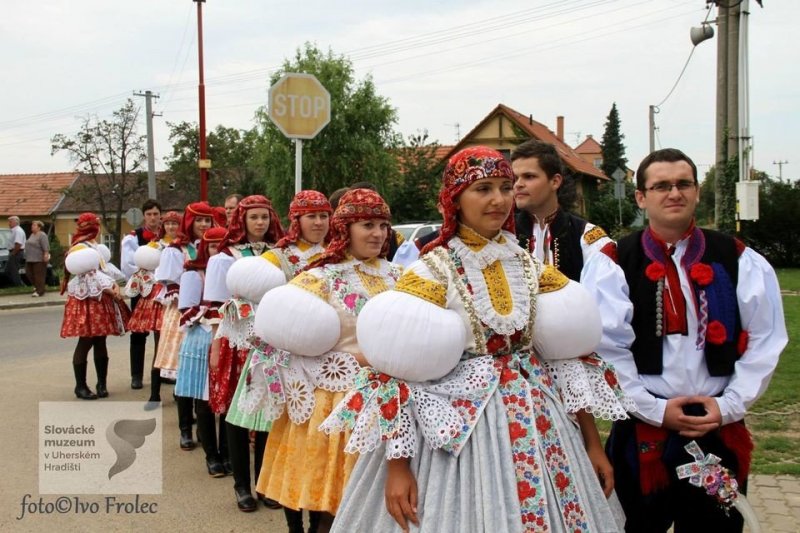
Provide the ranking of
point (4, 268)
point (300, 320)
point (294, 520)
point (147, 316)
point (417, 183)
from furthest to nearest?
point (417, 183) < point (4, 268) < point (147, 316) < point (294, 520) < point (300, 320)

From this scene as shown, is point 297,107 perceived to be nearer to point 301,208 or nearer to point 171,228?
point 171,228

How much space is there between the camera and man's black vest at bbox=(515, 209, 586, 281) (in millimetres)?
3600

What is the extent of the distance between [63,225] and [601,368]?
4732cm

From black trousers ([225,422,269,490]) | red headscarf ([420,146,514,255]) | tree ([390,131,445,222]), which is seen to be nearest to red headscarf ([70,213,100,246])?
black trousers ([225,422,269,490])

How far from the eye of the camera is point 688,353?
281 centimetres

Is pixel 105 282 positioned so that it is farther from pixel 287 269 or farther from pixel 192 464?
pixel 287 269

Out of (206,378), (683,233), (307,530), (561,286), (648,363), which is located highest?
(683,233)

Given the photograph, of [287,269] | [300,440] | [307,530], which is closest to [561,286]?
[300,440]

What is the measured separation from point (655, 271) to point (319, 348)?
1.58 metres

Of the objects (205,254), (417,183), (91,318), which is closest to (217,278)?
(205,254)

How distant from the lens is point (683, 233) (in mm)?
2928

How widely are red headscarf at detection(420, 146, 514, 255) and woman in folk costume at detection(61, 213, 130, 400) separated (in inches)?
242

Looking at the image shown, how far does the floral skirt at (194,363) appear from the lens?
5.52 metres

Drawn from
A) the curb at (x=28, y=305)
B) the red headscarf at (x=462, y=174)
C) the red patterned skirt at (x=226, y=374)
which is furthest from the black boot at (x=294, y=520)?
the curb at (x=28, y=305)
